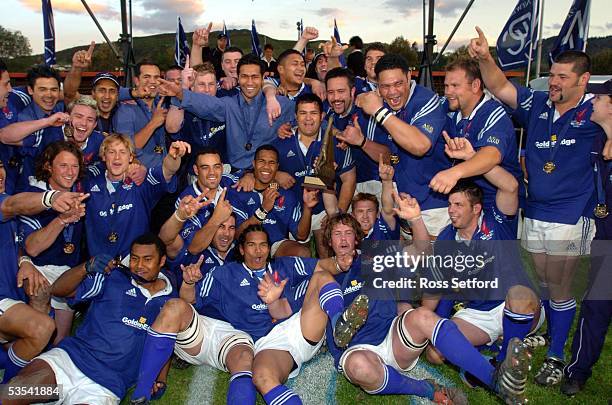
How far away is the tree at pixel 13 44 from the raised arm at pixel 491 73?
84.4 m

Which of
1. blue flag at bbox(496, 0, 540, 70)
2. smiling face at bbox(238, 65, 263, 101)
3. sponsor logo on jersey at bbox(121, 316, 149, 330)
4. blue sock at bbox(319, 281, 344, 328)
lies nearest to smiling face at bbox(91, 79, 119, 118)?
smiling face at bbox(238, 65, 263, 101)

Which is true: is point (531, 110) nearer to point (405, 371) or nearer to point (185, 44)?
point (405, 371)

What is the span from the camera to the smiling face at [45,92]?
15.9ft

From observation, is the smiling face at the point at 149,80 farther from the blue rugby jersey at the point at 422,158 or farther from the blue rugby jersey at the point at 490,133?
the blue rugby jersey at the point at 490,133

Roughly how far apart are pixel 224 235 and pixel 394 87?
73.5 inches

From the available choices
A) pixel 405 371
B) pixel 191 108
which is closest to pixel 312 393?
pixel 405 371

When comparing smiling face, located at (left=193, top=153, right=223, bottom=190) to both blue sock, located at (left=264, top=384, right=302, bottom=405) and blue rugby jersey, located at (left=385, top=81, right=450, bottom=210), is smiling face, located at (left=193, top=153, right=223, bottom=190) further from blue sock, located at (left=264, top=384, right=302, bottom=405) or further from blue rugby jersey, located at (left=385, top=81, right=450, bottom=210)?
blue sock, located at (left=264, top=384, right=302, bottom=405)

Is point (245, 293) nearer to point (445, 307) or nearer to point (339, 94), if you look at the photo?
point (445, 307)

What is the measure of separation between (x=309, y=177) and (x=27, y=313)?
8.60ft

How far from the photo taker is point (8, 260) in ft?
12.3

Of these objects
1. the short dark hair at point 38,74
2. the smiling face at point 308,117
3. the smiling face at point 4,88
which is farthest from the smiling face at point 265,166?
the smiling face at point 4,88

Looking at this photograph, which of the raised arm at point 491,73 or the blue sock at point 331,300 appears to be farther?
the raised arm at point 491,73

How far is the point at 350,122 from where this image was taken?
5137 millimetres

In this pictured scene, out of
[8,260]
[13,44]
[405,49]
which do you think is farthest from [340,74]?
[13,44]
